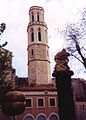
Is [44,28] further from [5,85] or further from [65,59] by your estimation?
[65,59]

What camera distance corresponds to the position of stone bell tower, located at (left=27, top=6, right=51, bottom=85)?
77.2 meters

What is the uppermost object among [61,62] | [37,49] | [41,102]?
[37,49]

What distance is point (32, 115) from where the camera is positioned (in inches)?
1996

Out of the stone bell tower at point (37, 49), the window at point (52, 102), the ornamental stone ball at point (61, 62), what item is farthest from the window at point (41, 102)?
the ornamental stone ball at point (61, 62)

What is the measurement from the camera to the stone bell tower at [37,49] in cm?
7719

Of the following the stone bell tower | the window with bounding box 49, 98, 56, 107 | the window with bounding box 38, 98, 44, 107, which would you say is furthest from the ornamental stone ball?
the stone bell tower

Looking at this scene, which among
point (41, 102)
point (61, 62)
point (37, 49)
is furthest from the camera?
point (37, 49)

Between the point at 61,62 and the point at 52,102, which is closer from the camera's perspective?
the point at 61,62

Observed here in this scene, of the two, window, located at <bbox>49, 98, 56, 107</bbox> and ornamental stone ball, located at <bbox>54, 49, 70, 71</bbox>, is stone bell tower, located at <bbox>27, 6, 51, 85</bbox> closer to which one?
window, located at <bbox>49, 98, 56, 107</bbox>

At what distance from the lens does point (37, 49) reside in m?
80.1

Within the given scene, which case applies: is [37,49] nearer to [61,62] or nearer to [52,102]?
[52,102]

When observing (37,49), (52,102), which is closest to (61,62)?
(52,102)

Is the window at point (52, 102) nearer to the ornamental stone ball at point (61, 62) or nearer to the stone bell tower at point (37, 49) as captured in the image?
the stone bell tower at point (37, 49)

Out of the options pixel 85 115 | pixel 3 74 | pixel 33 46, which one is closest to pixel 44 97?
pixel 85 115
